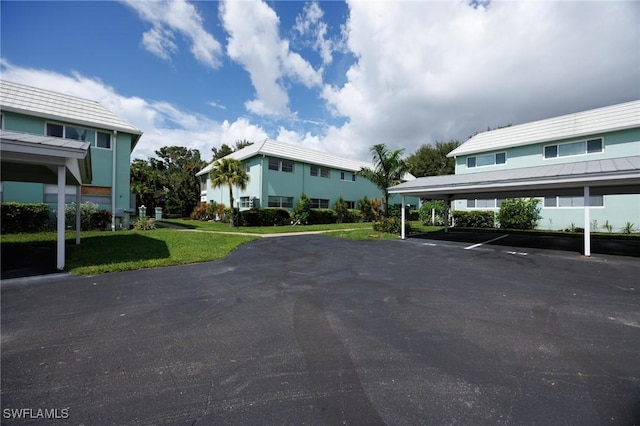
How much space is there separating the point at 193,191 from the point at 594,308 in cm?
3834

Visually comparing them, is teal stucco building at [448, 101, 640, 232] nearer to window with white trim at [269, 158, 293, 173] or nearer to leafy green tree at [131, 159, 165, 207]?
window with white trim at [269, 158, 293, 173]

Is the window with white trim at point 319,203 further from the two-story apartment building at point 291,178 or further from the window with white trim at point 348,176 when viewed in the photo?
the window with white trim at point 348,176

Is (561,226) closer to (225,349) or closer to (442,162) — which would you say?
(225,349)

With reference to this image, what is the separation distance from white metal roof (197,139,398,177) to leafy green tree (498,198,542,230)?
14.4 m

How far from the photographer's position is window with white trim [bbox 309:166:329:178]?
85.2 ft

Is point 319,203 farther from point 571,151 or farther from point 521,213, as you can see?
point 571,151

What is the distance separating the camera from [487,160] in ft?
71.6

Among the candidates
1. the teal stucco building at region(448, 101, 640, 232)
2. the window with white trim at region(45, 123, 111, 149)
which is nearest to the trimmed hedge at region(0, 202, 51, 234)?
the window with white trim at region(45, 123, 111, 149)

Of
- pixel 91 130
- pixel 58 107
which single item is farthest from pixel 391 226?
pixel 58 107

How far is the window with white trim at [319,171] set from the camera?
85.2ft

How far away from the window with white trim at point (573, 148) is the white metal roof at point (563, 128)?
720 mm

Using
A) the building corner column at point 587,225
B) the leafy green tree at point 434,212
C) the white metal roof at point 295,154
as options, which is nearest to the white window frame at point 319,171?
the white metal roof at point 295,154

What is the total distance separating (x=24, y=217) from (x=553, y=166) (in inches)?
975

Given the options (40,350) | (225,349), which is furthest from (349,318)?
(40,350)
